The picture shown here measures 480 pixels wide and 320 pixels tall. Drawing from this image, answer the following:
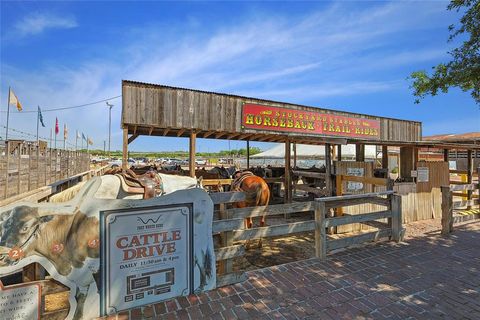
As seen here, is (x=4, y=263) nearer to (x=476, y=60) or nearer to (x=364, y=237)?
(x=364, y=237)

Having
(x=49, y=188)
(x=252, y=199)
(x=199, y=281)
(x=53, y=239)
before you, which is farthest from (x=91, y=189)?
(x=49, y=188)

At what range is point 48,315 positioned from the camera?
2633mm

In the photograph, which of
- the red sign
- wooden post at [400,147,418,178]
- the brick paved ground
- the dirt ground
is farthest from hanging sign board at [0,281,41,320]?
wooden post at [400,147,418,178]

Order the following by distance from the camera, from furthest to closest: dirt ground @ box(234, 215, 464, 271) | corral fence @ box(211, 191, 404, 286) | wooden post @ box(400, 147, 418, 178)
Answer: wooden post @ box(400, 147, 418, 178)
dirt ground @ box(234, 215, 464, 271)
corral fence @ box(211, 191, 404, 286)

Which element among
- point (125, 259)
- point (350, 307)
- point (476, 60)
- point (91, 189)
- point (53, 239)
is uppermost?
point (476, 60)

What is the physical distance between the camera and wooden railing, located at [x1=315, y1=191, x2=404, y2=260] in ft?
15.1

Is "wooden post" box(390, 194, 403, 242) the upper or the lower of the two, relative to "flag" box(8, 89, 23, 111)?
lower

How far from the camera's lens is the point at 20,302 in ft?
8.25

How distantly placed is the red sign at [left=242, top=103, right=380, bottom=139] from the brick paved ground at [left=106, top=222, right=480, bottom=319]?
250 inches

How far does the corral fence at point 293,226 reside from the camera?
3713mm

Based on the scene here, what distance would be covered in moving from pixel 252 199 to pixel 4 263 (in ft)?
15.7

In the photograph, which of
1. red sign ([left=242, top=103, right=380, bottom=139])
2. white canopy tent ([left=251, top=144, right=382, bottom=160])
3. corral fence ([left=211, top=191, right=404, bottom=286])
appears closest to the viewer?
corral fence ([left=211, top=191, right=404, bottom=286])

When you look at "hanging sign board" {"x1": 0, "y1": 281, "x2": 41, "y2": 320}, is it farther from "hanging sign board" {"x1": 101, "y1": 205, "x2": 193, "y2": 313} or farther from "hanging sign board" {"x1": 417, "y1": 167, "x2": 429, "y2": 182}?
"hanging sign board" {"x1": 417, "y1": 167, "x2": 429, "y2": 182}

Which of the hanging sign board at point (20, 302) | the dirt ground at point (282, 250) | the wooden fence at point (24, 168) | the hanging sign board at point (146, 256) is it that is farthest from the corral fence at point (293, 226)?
the wooden fence at point (24, 168)
